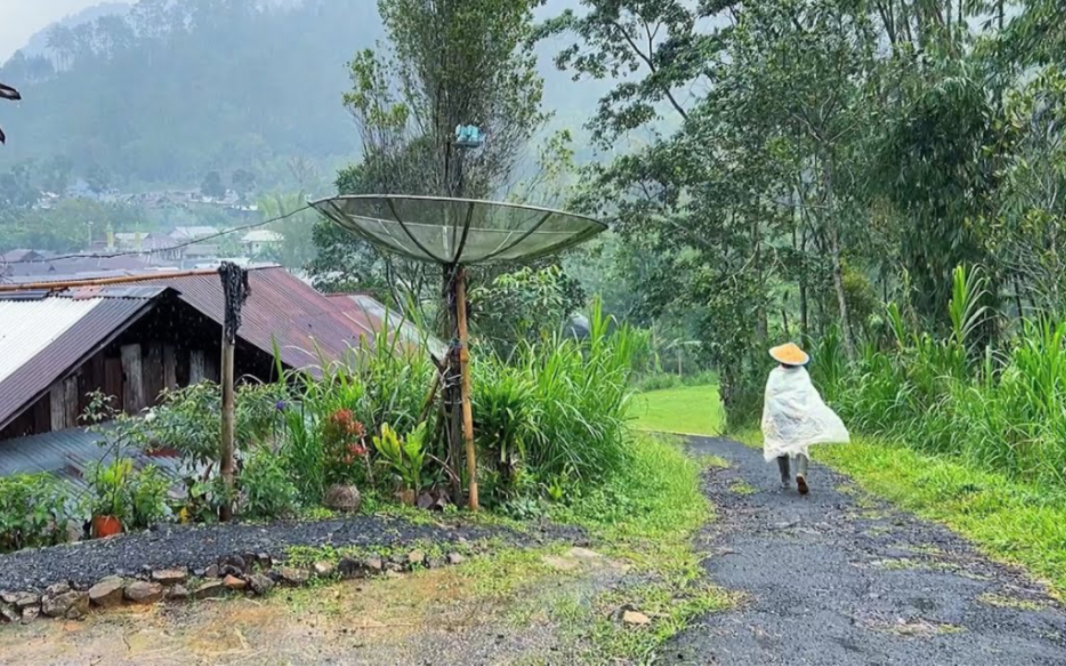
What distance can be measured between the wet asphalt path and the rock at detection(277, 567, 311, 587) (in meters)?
1.64

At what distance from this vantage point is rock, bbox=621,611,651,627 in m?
2.86

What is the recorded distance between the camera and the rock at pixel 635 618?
286 centimetres

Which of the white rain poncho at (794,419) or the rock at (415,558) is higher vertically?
A: the white rain poncho at (794,419)

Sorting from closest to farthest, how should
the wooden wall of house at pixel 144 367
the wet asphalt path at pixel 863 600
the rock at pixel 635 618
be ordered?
the wet asphalt path at pixel 863 600
the rock at pixel 635 618
the wooden wall of house at pixel 144 367

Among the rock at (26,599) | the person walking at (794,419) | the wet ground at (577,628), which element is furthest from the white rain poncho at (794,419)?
the rock at (26,599)

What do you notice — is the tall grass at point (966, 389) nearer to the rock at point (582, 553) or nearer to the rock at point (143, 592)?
the rock at point (582, 553)

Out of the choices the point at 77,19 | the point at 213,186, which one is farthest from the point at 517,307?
the point at 77,19

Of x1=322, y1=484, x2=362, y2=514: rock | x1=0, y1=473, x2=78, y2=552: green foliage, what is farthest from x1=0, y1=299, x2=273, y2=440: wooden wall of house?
x1=322, y1=484, x2=362, y2=514: rock

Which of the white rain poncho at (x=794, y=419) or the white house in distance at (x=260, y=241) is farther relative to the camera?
the white house in distance at (x=260, y=241)

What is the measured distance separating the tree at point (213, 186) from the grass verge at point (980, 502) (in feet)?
46.5

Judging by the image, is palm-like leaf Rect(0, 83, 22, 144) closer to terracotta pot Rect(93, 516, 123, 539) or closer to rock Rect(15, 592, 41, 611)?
terracotta pot Rect(93, 516, 123, 539)

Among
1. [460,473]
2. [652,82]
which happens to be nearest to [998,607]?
[460,473]

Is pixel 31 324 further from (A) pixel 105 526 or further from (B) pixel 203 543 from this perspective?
(B) pixel 203 543

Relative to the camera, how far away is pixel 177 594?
3.18 m
